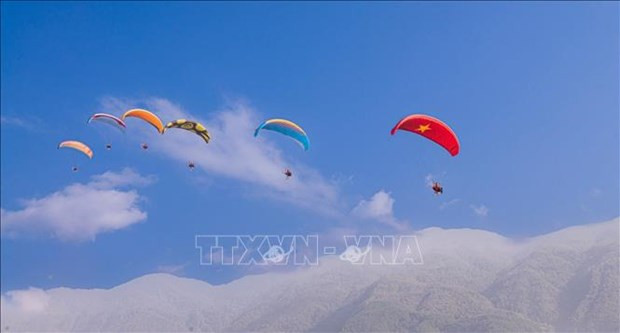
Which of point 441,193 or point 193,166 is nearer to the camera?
point 441,193

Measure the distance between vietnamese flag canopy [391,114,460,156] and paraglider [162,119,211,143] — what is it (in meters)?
24.6

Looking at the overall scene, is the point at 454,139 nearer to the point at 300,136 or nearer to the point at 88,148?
the point at 300,136

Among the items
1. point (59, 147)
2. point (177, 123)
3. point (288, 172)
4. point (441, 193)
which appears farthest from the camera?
point (59, 147)

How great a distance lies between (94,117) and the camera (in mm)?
64500

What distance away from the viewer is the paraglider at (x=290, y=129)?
57531 mm

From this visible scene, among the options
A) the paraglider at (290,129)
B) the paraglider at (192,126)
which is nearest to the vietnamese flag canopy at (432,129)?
the paraglider at (290,129)

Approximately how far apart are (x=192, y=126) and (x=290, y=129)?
1129cm

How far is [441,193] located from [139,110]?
3344cm

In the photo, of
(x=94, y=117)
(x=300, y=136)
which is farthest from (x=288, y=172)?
(x=94, y=117)

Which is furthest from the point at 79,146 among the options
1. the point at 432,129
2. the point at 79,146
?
the point at 432,129

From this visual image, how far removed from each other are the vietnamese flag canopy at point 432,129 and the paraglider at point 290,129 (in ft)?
44.6

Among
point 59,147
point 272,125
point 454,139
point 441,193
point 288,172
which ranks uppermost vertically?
point 59,147

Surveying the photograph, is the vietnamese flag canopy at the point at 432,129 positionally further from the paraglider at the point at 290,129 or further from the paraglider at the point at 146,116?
the paraglider at the point at 146,116

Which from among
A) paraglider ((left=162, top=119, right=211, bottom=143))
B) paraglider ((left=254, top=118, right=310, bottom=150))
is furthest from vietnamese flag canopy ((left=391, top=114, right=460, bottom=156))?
paraglider ((left=162, top=119, right=211, bottom=143))
